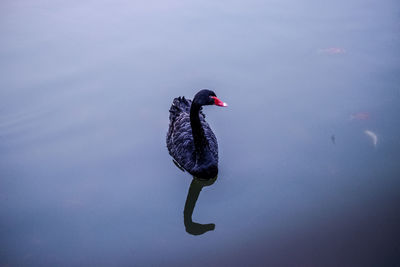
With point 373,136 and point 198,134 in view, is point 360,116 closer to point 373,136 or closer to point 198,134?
point 373,136

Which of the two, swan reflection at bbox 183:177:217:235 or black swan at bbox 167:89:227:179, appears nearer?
swan reflection at bbox 183:177:217:235

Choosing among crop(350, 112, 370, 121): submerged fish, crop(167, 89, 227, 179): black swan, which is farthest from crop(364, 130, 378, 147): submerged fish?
crop(167, 89, 227, 179): black swan

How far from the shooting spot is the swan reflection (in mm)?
3467

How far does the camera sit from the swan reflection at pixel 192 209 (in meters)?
3.47

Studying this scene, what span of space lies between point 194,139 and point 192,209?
2.33 feet

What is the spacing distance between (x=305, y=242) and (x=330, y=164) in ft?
3.54

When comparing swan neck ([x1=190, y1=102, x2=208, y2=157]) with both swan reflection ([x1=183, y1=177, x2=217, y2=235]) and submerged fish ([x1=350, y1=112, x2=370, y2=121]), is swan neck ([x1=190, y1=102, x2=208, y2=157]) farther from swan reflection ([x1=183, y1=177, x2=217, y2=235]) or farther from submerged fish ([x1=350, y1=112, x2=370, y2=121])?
submerged fish ([x1=350, y1=112, x2=370, y2=121])

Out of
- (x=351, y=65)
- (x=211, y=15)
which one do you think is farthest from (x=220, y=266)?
(x=211, y=15)

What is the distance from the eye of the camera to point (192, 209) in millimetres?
3686

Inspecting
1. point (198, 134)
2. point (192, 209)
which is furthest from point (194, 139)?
point (192, 209)

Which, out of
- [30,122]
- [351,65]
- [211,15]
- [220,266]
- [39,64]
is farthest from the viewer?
[211,15]

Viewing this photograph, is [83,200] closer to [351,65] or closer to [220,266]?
[220,266]

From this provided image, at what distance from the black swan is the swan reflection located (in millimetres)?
140

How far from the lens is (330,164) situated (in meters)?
3.97
